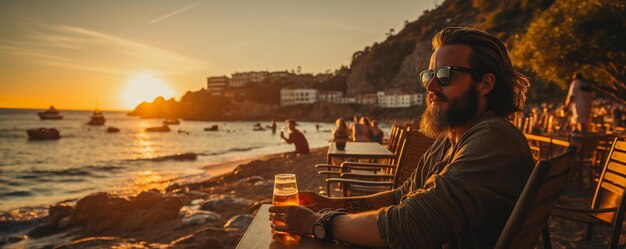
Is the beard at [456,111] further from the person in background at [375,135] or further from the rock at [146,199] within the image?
the person in background at [375,135]

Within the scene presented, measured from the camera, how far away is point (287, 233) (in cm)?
Result: 148

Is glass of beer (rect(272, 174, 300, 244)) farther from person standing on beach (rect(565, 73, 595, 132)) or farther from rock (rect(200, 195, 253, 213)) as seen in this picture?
person standing on beach (rect(565, 73, 595, 132))

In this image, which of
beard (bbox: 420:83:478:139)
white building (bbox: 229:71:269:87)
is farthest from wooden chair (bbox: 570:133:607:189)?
white building (bbox: 229:71:269:87)

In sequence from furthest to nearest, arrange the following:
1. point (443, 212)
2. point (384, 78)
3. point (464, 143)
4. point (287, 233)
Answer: point (384, 78) < point (287, 233) < point (464, 143) < point (443, 212)

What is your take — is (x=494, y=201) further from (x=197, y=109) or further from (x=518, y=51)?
(x=197, y=109)

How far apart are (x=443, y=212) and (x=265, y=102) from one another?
13988cm

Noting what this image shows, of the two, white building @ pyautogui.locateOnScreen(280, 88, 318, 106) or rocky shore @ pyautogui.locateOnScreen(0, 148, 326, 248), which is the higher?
white building @ pyautogui.locateOnScreen(280, 88, 318, 106)

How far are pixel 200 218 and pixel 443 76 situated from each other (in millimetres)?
5677

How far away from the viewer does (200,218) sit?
6273mm

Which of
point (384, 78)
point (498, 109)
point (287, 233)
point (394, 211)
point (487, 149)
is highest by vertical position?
point (384, 78)

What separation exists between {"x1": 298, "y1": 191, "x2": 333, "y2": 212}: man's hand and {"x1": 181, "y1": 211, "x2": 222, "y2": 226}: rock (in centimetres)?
481

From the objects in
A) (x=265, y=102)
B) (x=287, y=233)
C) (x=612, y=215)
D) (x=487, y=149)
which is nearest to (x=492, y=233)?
(x=487, y=149)

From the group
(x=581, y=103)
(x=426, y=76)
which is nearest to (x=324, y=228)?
(x=426, y=76)

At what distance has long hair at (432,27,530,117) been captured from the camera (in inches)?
58.2
